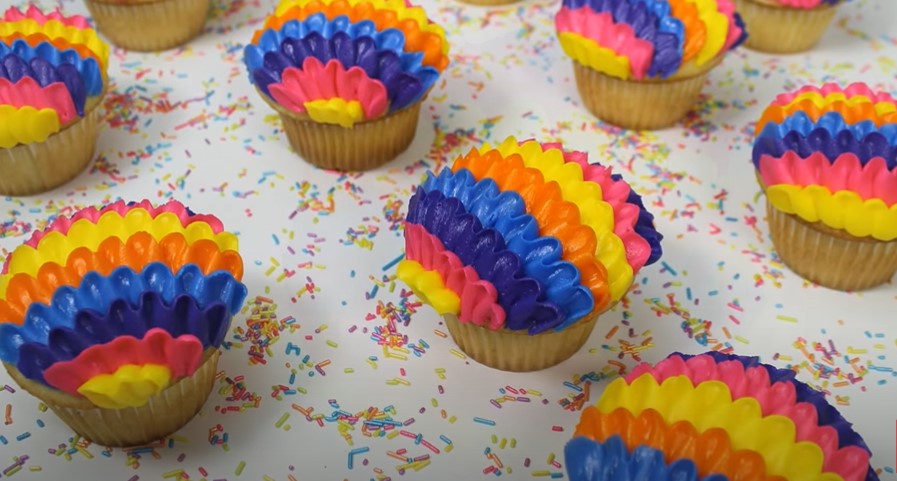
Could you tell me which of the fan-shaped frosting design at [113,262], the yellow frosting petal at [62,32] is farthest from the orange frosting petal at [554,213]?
the yellow frosting petal at [62,32]

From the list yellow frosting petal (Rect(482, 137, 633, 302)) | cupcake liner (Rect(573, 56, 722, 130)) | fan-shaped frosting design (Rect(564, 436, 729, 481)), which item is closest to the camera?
fan-shaped frosting design (Rect(564, 436, 729, 481))

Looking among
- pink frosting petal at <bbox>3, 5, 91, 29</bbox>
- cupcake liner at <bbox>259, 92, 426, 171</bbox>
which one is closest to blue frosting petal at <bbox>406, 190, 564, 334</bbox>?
cupcake liner at <bbox>259, 92, 426, 171</bbox>

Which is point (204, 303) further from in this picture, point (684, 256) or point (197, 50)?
point (197, 50)

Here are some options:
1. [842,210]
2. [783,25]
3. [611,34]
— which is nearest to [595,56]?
[611,34]

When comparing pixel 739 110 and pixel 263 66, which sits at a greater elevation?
pixel 263 66

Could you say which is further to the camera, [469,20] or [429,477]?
[469,20]

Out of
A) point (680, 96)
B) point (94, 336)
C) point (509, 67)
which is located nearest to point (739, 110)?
point (680, 96)

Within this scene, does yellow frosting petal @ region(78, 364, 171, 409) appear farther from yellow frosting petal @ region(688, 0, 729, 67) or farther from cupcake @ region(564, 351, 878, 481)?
yellow frosting petal @ region(688, 0, 729, 67)
